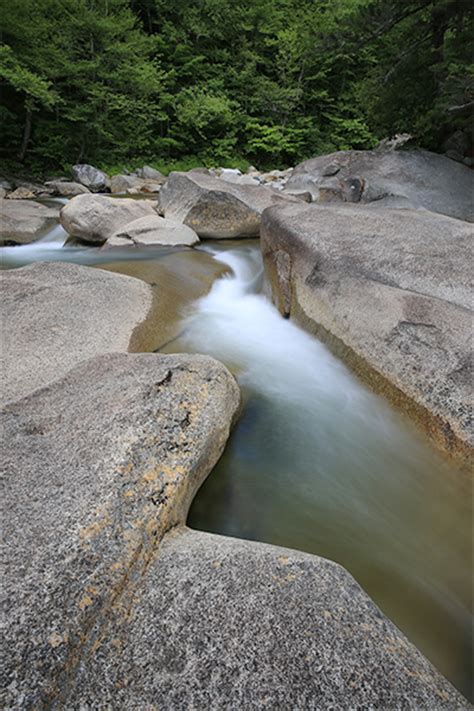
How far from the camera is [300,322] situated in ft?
14.1

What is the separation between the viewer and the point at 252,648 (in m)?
1.19

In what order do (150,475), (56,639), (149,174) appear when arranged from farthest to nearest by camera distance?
(149,174), (150,475), (56,639)

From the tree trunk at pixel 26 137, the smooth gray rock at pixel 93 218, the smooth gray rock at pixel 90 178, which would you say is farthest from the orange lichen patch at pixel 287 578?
the tree trunk at pixel 26 137

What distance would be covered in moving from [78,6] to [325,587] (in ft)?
78.2

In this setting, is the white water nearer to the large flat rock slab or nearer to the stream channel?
the stream channel

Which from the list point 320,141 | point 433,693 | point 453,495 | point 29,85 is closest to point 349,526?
point 453,495

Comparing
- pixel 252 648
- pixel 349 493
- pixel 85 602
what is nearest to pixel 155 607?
pixel 85 602

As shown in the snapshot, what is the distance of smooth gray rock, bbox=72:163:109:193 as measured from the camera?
52.6ft

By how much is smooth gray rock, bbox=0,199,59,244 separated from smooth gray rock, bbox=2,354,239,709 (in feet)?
22.6

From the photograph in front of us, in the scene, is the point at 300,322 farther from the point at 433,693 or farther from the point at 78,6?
the point at 78,6

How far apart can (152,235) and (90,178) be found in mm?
11576

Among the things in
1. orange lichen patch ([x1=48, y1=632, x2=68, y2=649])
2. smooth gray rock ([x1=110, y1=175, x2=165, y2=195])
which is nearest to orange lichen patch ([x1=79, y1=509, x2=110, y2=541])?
orange lichen patch ([x1=48, y1=632, x2=68, y2=649])

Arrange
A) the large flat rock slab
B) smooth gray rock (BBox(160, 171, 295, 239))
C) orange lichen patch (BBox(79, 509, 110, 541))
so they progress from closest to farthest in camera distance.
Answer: orange lichen patch (BBox(79, 509, 110, 541)) < the large flat rock slab < smooth gray rock (BBox(160, 171, 295, 239))

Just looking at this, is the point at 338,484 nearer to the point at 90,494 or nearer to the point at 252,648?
the point at 252,648
